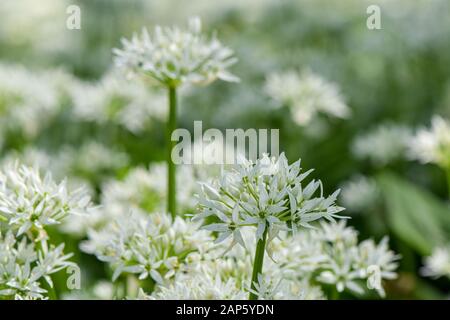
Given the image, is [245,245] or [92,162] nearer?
[245,245]

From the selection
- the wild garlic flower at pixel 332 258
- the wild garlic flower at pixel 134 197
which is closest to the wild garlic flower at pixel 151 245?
the wild garlic flower at pixel 332 258

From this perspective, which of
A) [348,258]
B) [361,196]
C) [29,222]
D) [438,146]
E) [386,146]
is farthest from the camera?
[386,146]

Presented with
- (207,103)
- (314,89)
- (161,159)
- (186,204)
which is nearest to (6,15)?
(207,103)

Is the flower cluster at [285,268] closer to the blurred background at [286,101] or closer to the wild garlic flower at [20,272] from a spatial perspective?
the wild garlic flower at [20,272]

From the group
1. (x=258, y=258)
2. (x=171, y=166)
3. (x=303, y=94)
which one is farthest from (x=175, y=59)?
(x=303, y=94)

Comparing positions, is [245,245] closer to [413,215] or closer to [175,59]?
[175,59]
